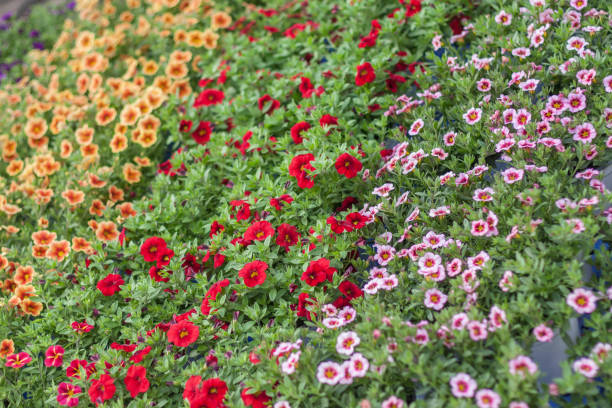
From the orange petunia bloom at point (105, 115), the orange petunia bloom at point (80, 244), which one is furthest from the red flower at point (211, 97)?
the orange petunia bloom at point (80, 244)

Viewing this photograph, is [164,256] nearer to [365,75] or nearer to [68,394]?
[68,394]

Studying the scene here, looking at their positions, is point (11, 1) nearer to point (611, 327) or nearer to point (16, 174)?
point (16, 174)

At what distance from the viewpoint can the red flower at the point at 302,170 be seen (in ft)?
8.67

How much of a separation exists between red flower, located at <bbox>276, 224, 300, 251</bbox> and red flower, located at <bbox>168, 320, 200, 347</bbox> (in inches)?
21.5

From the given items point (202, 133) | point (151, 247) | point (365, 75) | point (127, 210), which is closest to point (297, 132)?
point (365, 75)

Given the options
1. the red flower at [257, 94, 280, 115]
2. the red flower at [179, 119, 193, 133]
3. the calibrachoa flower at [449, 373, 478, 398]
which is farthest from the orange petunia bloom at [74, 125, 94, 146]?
the calibrachoa flower at [449, 373, 478, 398]

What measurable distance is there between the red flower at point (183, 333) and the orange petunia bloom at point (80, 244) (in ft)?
3.37

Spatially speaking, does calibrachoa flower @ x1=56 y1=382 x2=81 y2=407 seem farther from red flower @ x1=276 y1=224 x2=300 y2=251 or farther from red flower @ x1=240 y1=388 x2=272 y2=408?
red flower @ x1=276 y1=224 x2=300 y2=251

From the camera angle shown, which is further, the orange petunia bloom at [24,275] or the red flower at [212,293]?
the orange petunia bloom at [24,275]

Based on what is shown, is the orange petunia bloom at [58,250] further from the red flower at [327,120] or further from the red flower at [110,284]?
the red flower at [327,120]

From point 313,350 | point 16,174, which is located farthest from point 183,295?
point 16,174

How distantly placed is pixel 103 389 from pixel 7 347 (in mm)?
746

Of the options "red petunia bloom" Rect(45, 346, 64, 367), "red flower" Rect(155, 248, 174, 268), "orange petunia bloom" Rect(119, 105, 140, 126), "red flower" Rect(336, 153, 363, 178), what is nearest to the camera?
"red petunia bloom" Rect(45, 346, 64, 367)

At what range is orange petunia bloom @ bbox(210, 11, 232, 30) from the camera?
443 centimetres
